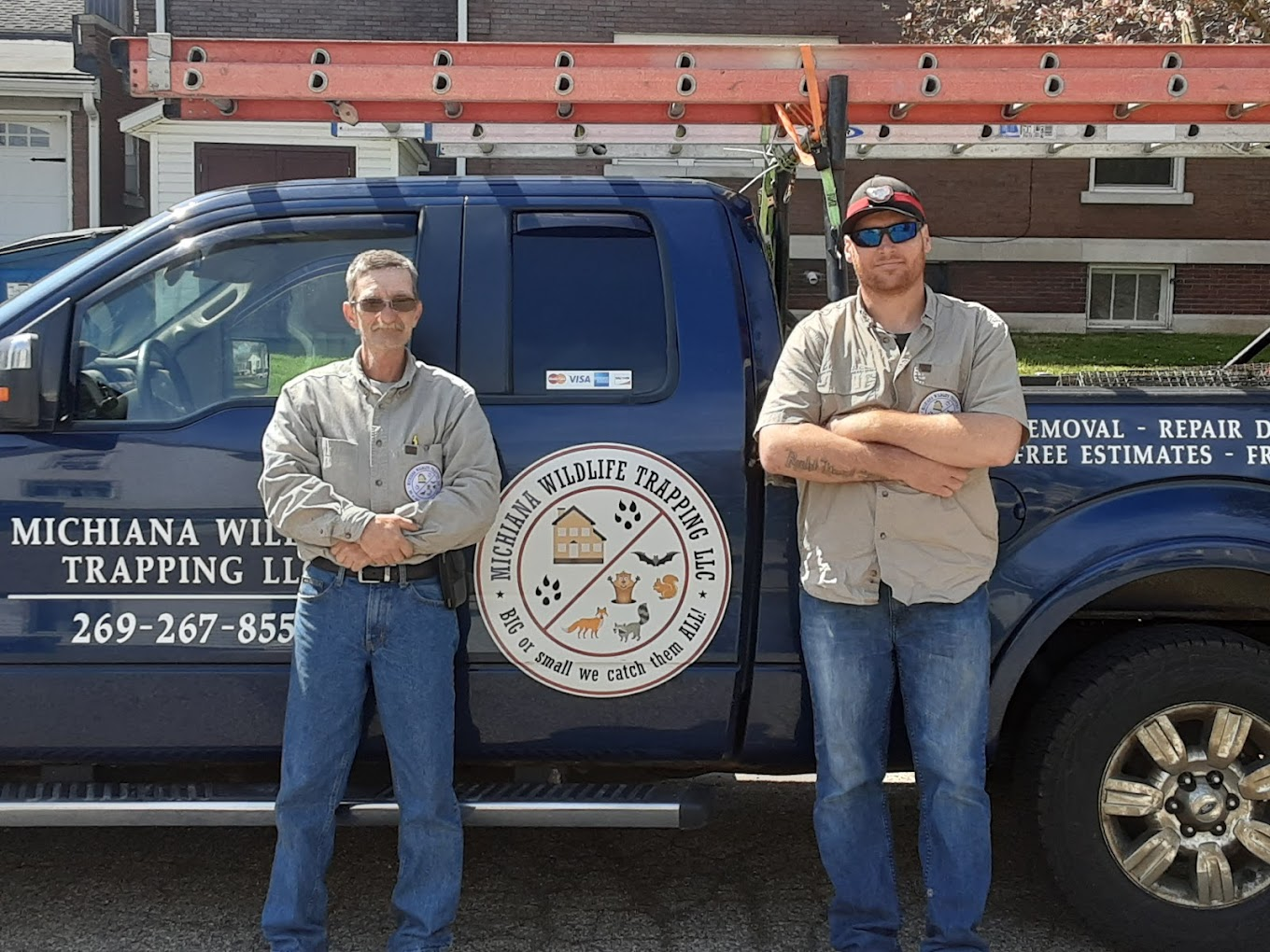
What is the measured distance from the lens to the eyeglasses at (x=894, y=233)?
317cm

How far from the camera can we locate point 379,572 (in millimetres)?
3115

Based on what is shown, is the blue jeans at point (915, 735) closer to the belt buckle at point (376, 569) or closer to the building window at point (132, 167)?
the belt buckle at point (376, 569)

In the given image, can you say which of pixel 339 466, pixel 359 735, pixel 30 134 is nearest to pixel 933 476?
pixel 339 466

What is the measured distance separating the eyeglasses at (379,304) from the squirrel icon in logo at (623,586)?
0.83 m

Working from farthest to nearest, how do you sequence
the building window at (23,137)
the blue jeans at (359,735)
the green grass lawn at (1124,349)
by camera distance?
the building window at (23,137) → the green grass lawn at (1124,349) → the blue jeans at (359,735)

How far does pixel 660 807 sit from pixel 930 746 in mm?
681

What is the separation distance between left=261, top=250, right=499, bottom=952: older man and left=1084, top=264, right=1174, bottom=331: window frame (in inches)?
542

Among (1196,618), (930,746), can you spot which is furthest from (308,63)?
(1196,618)

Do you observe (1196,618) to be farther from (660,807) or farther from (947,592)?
(660,807)

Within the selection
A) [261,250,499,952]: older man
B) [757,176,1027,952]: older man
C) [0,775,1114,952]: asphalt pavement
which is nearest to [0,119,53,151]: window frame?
[0,775,1114,952]: asphalt pavement

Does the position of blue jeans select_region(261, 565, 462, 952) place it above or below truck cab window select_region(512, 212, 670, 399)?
below

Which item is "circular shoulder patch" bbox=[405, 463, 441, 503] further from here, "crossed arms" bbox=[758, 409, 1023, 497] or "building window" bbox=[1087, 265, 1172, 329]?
"building window" bbox=[1087, 265, 1172, 329]

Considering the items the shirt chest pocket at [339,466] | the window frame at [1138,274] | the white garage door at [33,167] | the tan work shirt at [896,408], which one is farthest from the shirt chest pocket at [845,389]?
the white garage door at [33,167]

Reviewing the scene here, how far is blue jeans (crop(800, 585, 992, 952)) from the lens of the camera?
318 cm
